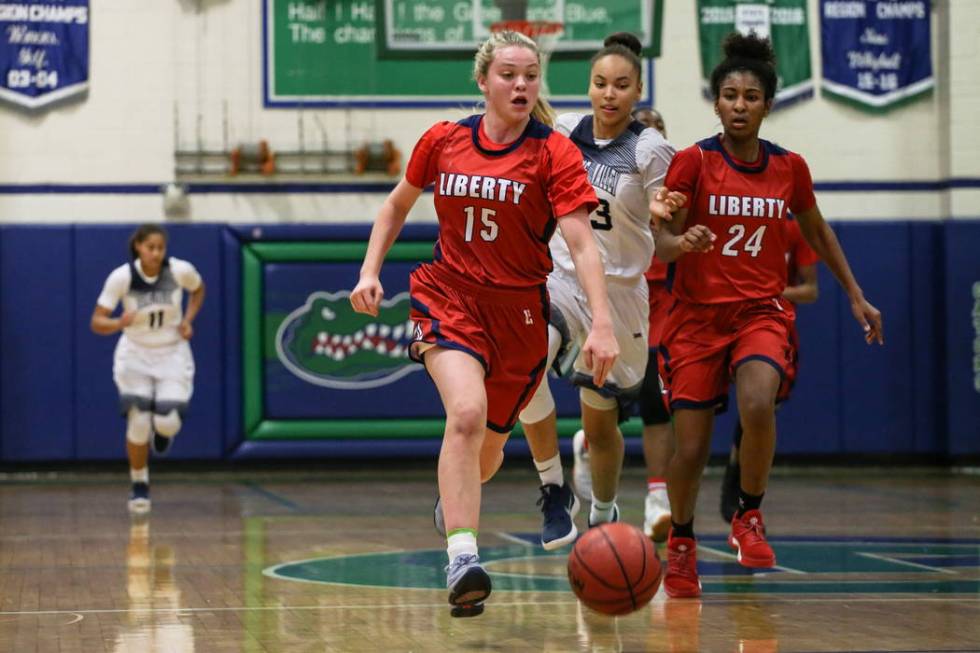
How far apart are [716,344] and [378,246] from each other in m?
1.46

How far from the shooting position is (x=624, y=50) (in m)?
6.73

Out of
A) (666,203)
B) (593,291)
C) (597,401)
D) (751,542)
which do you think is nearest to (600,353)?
(593,291)

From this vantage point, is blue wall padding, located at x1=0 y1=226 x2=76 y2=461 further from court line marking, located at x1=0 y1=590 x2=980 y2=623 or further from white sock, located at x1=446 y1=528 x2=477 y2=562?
white sock, located at x1=446 y1=528 x2=477 y2=562

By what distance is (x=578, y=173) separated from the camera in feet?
17.6

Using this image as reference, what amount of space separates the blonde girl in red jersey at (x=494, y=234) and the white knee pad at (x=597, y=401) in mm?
1578

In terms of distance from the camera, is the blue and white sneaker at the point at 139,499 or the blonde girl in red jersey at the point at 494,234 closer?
the blonde girl in red jersey at the point at 494,234

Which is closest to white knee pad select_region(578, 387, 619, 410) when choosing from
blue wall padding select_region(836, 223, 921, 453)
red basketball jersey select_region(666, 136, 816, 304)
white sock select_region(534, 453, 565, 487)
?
white sock select_region(534, 453, 565, 487)

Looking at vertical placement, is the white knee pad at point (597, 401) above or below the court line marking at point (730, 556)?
above

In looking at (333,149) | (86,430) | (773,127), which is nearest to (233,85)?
(333,149)

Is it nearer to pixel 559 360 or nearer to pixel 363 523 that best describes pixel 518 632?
pixel 559 360

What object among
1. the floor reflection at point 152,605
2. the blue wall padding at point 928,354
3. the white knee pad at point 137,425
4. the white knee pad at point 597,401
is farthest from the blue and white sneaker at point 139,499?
the blue wall padding at point 928,354

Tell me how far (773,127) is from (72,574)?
8.16 m

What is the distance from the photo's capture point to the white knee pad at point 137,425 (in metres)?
10.6

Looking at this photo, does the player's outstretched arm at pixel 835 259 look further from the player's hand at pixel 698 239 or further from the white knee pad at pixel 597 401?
the white knee pad at pixel 597 401
